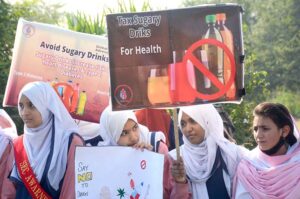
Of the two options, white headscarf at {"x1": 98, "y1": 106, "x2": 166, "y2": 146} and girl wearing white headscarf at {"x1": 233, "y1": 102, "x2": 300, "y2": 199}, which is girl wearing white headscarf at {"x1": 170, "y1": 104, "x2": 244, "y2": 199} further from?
white headscarf at {"x1": 98, "y1": 106, "x2": 166, "y2": 146}

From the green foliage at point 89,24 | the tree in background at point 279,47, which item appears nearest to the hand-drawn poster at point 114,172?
the green foliage at point 89,24

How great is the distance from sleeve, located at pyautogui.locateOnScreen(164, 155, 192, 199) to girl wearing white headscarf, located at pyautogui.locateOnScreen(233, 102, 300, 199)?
328mm

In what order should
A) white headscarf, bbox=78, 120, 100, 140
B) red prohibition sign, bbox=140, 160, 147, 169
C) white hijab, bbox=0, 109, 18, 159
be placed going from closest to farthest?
red prohibition sign, bbox=140, 160, 147, 169, white hijab, bbox=0, 109, 18, 159, white headscarf, bbox=78, 120, 100, 140

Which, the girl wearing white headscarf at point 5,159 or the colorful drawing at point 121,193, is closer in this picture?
the colorful drawing at point 121,193

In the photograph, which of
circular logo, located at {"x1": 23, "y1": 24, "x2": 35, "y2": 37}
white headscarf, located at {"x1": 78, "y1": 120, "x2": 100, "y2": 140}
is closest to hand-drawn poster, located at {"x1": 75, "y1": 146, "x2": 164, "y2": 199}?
white headscarf, located at {"x1": 78, "y1": 120, "x2": 100, "y2": 140}

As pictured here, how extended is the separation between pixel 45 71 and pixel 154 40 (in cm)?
179

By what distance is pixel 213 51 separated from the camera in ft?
11.7

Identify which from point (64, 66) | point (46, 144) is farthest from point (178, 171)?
point (64, 66)

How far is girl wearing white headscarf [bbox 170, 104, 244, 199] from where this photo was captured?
3.82 metres

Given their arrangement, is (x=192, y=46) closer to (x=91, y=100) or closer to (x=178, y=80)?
(x=178, y=80)

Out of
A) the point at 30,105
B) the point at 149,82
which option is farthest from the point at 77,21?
the point at 149,82

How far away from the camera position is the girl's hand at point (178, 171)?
3629mm

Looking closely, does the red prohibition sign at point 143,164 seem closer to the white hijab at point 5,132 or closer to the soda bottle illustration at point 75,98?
the white hijab at point 5,132

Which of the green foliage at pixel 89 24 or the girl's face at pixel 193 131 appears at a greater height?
the green foliage at pixel 89 24
